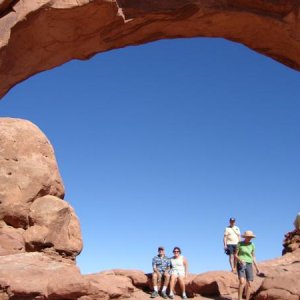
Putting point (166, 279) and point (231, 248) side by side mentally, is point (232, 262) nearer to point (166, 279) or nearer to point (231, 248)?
point (231, 248)

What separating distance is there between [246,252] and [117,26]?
20.8 feet

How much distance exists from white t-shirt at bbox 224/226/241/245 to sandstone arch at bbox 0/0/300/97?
17.5ft

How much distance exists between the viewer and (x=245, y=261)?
1161 cm

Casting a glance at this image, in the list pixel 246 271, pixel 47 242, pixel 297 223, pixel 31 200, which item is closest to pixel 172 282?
pixel 246 271

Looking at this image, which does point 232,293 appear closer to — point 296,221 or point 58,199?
point 58,199

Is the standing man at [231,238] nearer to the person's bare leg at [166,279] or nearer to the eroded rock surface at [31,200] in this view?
the person's bare leg at [166,279]

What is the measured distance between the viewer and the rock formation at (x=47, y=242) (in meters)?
9.89

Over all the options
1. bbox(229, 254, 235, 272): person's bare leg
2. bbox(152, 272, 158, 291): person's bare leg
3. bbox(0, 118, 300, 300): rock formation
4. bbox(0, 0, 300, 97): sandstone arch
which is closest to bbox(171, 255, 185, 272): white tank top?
bbox(152, 272, 158, 291): person's bare leg

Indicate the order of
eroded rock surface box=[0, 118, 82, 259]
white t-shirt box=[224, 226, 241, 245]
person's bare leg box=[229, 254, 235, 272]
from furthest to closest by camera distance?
person's bare leg box=[229, 254, 235, 272] → white t-shirt box=[224, 226, 241, 245] → eroded rock surface box=[0, 118, 82, 259]

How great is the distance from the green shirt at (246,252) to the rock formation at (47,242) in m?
1.25

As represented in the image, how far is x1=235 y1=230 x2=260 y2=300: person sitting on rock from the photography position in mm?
11562

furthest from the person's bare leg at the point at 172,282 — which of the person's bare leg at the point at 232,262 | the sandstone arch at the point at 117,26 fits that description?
the sandstone arch at the point at 117,26

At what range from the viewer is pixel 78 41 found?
10.5 meters

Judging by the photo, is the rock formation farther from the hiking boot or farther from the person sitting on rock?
the person sitting on rock
